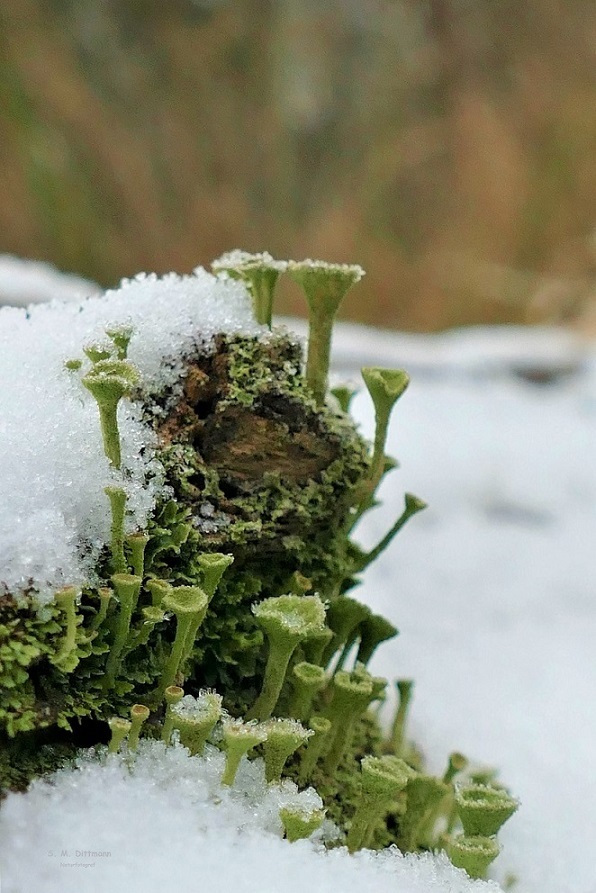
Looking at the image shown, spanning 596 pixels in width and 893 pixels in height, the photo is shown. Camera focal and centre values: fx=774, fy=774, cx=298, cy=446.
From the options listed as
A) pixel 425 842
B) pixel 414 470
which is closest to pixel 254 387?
pixel 425 842

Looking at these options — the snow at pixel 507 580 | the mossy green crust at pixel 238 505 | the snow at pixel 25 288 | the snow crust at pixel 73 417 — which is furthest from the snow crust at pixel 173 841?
the snow at pixel 25 288

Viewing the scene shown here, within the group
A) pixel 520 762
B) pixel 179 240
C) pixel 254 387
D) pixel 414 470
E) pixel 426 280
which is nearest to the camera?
pixel 254 387

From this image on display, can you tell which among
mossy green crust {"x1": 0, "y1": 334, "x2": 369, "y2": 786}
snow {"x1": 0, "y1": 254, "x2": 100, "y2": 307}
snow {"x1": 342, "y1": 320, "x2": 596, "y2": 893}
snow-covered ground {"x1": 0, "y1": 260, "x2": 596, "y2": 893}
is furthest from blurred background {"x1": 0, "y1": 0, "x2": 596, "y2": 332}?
mossy green crust {"x1": 0, "y1": 334, "x2": 369, "y2": 786}

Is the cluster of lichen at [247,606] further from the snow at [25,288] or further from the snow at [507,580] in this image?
the snow at [25,288]

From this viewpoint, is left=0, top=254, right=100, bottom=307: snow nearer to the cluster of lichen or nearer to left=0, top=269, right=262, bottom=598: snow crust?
left=0, top=269, right=262, bottom=598: snow crust

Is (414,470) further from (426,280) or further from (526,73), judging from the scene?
(526,73)

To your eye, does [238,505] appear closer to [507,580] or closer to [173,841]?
[173,841]

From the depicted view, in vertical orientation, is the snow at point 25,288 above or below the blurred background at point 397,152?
below
